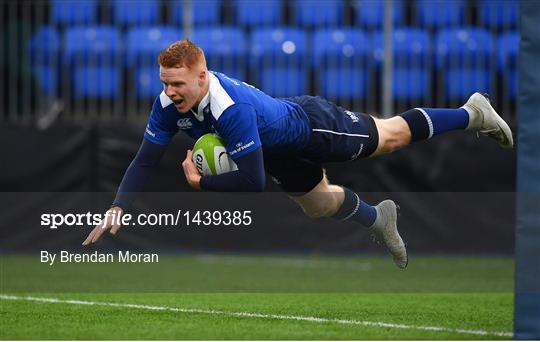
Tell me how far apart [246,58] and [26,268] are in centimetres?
428

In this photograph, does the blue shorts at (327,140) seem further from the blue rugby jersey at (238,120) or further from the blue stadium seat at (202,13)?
the blue stadium seat at (202,13)

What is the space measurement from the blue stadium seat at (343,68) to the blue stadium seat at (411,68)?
271 mm

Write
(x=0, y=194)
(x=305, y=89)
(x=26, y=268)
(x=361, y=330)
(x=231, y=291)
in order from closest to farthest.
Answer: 1. (x=361, y=330)
2. (x=231, y=291)
3. (x=26, y=268)
4. (x=0, y=194)
5. (x=305, y=89)

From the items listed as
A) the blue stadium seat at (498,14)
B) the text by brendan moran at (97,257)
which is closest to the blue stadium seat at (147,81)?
the text by brendan moran at (97,257)

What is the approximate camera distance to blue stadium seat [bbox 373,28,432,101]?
1437 centimetres

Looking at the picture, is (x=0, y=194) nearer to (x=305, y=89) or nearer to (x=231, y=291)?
(x=305, y=89)

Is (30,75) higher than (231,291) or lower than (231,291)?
higher

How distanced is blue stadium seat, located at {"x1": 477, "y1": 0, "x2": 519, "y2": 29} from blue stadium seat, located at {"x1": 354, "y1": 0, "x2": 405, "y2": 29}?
1159 mm

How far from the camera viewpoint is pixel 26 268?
38.3 feet

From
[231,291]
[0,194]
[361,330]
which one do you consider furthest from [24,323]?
[0,194]

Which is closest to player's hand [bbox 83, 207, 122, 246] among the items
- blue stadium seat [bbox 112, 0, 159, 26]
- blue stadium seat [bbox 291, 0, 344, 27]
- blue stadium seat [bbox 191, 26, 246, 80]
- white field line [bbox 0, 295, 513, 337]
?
white field line [bbox 0, 295, 513, 337]

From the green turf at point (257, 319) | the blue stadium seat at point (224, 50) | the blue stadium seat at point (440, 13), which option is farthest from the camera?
the blue stadium seat at point (440, 13)

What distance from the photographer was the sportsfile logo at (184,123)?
7406 mm

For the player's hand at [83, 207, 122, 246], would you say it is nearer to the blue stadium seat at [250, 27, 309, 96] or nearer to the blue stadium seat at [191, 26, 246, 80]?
the blue stadium seat at [191, 26, 246, 80]
